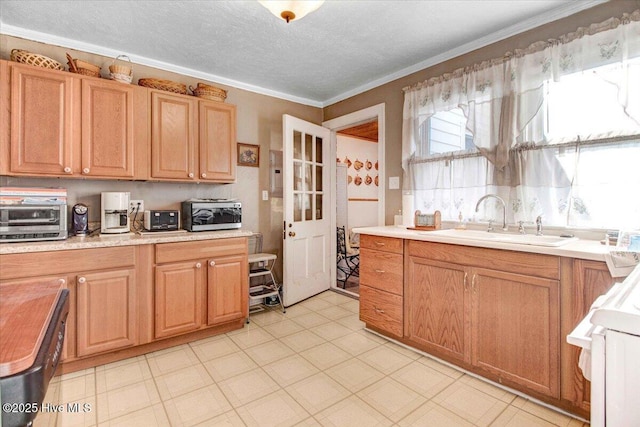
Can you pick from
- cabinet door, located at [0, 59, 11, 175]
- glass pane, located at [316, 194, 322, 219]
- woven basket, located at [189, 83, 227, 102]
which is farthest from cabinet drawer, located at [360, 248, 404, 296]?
cabinet door, located at [0, 59, 11, 175]

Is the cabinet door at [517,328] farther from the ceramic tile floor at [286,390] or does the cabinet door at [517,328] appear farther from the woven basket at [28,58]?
the woven basket at [28,58]

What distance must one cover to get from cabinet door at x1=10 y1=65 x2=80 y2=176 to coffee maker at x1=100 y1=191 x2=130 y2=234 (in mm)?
300

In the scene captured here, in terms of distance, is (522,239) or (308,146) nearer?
(522,239)

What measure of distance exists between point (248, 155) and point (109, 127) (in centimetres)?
136

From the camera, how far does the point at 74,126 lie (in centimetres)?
229

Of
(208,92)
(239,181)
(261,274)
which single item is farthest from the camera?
(239,181)

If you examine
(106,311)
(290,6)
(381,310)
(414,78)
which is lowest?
(381,310)

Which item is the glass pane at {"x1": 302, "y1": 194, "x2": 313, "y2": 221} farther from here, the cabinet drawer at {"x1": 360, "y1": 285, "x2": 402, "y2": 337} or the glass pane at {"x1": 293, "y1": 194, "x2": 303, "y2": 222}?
the cabinet drawer at {"x1": 360, "y1": 285, "x2": 402, "y2": 337}

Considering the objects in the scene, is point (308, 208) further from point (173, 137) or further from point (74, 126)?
point (74, 126)

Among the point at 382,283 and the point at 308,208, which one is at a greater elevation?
the point at 308,208

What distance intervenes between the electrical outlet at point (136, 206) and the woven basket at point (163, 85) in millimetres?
1013

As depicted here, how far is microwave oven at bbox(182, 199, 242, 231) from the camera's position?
2728 millimetres

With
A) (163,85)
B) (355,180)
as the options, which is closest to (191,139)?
(163,85)

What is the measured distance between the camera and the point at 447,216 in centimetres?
270
